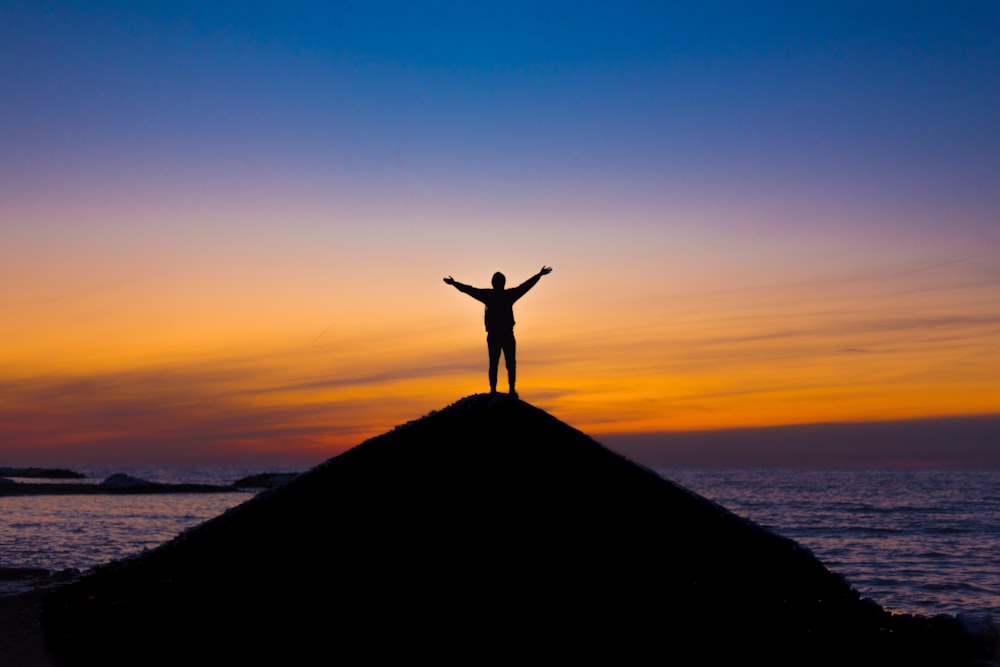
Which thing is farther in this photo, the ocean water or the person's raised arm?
the ocean water

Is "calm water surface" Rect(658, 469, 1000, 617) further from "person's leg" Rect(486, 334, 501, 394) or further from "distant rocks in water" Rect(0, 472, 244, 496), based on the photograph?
"distant rocks in water" Rect(0, 472, 244, 496)

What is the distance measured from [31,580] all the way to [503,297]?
17.5m

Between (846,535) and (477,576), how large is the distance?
120 feet

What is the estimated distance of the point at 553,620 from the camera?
22.2 feet

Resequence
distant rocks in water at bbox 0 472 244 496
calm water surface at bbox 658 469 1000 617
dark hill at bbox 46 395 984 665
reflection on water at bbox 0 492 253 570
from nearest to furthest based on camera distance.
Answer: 1. dark hill at bbox 46 395 984 665
2. calm water surface at bbox 658 469 1000 617
3. reflection on water at bbox 0 492 253 570
4. distant rocks in water at bbox 0 472 244 496

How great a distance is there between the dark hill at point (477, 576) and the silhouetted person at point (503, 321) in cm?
164

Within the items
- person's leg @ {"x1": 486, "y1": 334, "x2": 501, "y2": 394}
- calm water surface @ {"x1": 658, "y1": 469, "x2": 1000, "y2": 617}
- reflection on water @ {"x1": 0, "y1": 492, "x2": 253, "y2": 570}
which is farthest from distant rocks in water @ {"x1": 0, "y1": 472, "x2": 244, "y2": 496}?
person's leg @ {"x1": 486, "y1": 334, "x2": 501, "y2": 394}

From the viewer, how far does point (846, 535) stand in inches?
1515

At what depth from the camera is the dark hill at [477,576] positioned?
684cm

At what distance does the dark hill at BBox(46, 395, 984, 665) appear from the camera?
6.84m

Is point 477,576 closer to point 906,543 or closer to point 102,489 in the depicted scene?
point 906,543

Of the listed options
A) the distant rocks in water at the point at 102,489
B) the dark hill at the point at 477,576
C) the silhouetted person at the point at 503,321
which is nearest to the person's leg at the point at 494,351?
the silhouetted person at the point at 503,321

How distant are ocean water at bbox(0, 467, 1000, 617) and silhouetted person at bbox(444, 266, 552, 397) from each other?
1097 centimetres

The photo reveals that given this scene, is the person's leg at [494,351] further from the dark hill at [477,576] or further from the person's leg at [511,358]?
the dark hill at [477,576]
